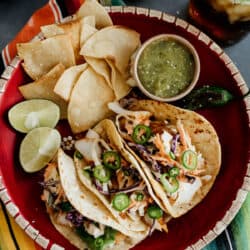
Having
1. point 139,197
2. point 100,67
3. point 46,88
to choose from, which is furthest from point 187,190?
point 46,88

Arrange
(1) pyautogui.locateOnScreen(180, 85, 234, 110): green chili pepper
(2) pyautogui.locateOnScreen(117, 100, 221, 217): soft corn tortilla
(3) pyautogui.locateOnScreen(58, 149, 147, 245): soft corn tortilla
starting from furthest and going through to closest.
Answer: (1) pyautogui.locateOnScreen(180, 85, 234, 110): green chili pepper → (2) pyautogui.locateOnScreen(117, 100, 221, 217): soft corn tortilla → (3) pyautogui.locateOnScreen(58, 149, 147, 245): soft corn tortilla

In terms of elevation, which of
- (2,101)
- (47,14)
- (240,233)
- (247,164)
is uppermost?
(47,14)

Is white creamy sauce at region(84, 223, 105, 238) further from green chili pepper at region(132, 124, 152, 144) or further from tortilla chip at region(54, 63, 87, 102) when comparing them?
tortilla chip at region(54, 63, 87, 102)

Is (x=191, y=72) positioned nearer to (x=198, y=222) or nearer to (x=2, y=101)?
(x=198, y=222)

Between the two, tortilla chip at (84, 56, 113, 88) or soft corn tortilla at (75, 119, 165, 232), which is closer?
soft corn tortilla at (75, 119, 165, 232)

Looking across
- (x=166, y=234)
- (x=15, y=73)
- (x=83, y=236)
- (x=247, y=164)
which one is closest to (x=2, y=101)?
(x=15, y=73)

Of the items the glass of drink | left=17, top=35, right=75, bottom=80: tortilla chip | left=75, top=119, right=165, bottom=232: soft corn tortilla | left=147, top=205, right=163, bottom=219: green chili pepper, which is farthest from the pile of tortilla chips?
left=147, top=205, right=163, bottom=219: green chili pepper

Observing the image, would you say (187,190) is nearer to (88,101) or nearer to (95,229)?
(95,229)
